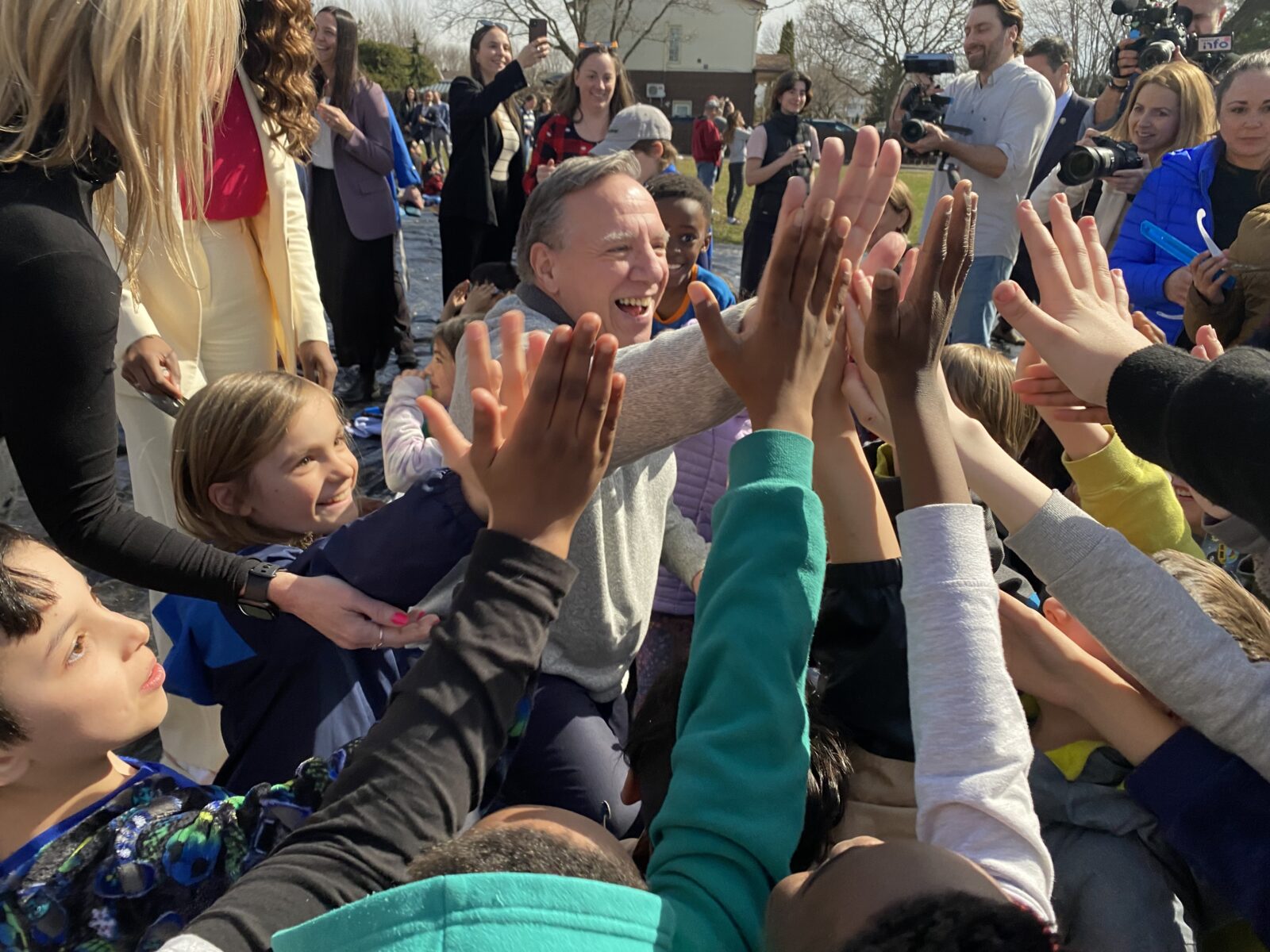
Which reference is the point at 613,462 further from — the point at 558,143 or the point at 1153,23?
the point at 1153,23

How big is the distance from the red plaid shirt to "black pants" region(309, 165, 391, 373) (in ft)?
3.43

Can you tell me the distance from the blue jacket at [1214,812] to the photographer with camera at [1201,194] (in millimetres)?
2418

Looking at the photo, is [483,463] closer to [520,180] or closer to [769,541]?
[769,541]

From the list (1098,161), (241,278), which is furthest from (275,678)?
(1098,161)

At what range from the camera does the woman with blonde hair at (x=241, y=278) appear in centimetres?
239

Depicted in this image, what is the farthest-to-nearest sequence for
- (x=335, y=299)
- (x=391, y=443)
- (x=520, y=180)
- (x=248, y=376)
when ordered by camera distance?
(x=520, y=180) < (x=335, y=299) < (x=391, y=443) < (x=248, y=376)

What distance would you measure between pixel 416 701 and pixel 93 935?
551mm

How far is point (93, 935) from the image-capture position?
1.15m

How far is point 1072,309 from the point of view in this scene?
1.40 meters

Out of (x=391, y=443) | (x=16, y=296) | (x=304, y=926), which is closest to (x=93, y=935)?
(x=304, y=926)

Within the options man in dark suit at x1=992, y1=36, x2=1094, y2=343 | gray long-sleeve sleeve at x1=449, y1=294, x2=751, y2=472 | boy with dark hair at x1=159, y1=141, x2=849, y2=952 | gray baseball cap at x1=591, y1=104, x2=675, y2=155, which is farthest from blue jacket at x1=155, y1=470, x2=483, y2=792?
man in dark suit at x1=992, y1=36, x2=1094, y2=343

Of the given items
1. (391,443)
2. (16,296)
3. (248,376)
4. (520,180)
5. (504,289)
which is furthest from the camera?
(520,180)

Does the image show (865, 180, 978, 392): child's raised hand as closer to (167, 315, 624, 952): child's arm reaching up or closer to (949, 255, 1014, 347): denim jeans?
(167, 315, 624, 952): child's arm reaching up

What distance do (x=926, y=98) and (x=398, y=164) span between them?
123 inches
